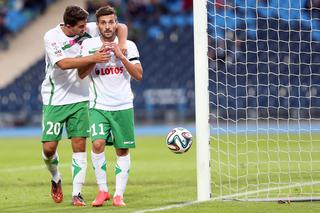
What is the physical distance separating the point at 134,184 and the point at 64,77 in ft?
8.03

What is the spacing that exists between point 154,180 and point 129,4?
20.3 m

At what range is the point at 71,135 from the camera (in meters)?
9.96

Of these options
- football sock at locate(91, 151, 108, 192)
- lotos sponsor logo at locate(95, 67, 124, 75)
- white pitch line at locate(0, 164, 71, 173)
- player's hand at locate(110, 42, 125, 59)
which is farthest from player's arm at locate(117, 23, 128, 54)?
white pitch line at locate(0, 164, 71, 173)

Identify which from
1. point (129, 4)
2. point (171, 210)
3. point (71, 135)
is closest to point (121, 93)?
point (71, 135)

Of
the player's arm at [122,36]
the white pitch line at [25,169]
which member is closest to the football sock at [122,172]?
the player's arm at [122,36]

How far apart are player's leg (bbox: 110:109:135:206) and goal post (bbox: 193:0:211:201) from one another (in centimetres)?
67

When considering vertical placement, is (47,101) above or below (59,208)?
above

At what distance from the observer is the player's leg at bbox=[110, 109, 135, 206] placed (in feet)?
31.2

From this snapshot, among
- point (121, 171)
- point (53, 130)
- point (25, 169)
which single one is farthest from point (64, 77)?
point (25, 169)

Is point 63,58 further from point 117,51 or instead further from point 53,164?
point 53,164

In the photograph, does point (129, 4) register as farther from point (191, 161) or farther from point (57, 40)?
point (57, 40)

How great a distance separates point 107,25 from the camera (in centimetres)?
935

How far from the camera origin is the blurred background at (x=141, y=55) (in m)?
28.1

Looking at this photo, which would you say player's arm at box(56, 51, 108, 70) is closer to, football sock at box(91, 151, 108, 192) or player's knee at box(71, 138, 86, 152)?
player's knee at box(71, 138, 86, 152)
